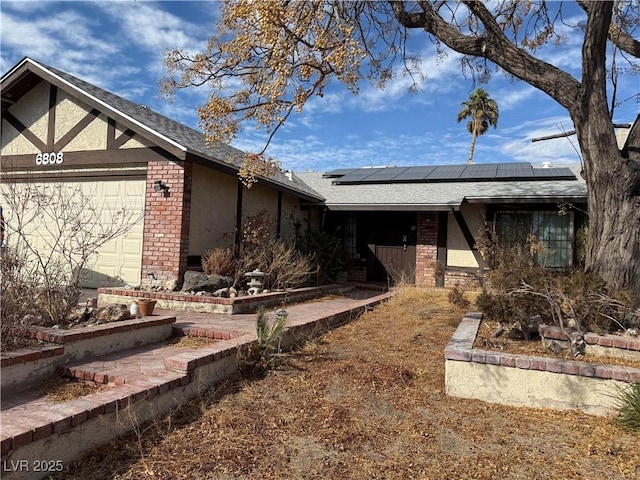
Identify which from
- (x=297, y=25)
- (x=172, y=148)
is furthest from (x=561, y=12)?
(x=172, y=148)

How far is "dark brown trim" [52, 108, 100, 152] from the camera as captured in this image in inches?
340

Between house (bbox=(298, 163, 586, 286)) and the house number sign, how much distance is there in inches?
274

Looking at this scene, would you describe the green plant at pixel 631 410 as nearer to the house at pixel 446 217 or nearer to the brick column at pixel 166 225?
the house at pixel 446 217

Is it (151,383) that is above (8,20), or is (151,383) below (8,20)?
below

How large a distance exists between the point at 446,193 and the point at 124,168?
8565 mm

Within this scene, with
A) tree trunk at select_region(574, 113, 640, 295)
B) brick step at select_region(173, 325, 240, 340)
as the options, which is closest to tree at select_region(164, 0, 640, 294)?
tree trunk at select_region(574, 113, 640, 295)

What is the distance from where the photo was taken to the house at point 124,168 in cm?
791

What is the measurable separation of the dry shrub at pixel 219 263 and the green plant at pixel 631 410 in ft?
21.2

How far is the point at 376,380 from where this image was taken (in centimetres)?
424

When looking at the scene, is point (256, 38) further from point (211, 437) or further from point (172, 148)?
point (211, 437)

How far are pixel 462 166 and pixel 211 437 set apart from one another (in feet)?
48.2

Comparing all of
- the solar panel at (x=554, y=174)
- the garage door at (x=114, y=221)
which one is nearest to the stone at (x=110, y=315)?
the garage door at (x=114, y=221)

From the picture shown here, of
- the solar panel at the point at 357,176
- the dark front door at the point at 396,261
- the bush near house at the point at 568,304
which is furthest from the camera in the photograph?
the solar panel at the point at 357,176

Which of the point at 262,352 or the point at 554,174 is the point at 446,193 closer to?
the point at 554,174
